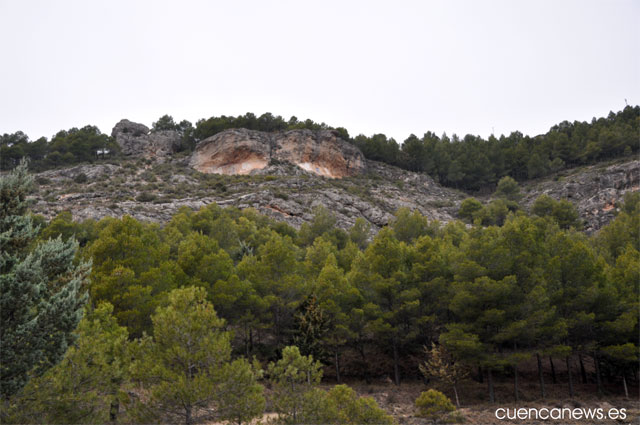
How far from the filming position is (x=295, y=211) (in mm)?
49781

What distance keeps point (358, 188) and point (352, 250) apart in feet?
117

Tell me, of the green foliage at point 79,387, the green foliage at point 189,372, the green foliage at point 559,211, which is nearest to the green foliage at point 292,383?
the green foliage at point 189,372

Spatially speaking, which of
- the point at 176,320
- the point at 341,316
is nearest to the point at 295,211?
the point at 341,316

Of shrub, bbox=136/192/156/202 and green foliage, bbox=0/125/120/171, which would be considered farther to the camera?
green foliage, bbox=0/125/120/171

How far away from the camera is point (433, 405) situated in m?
14.3

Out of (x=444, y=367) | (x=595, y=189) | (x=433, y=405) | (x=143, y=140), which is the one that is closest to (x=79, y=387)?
(x=433, y=405)

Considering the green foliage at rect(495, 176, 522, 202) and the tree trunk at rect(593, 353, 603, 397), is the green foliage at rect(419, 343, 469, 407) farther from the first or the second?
the green foliage at rect(495, 176, 522, 202)

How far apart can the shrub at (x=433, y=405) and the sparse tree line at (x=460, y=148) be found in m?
68.9

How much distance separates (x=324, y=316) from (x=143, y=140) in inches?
2852

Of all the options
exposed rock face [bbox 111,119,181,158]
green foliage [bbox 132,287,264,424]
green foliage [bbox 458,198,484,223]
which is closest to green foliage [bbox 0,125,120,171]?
exposed rock face [bbox 111,119,181,158]

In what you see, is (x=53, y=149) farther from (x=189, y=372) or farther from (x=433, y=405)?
(x=433, y=405)

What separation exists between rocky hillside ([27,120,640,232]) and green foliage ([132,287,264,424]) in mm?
33190

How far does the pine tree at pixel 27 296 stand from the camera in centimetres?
786

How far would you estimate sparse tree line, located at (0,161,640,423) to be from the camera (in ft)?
34.0
